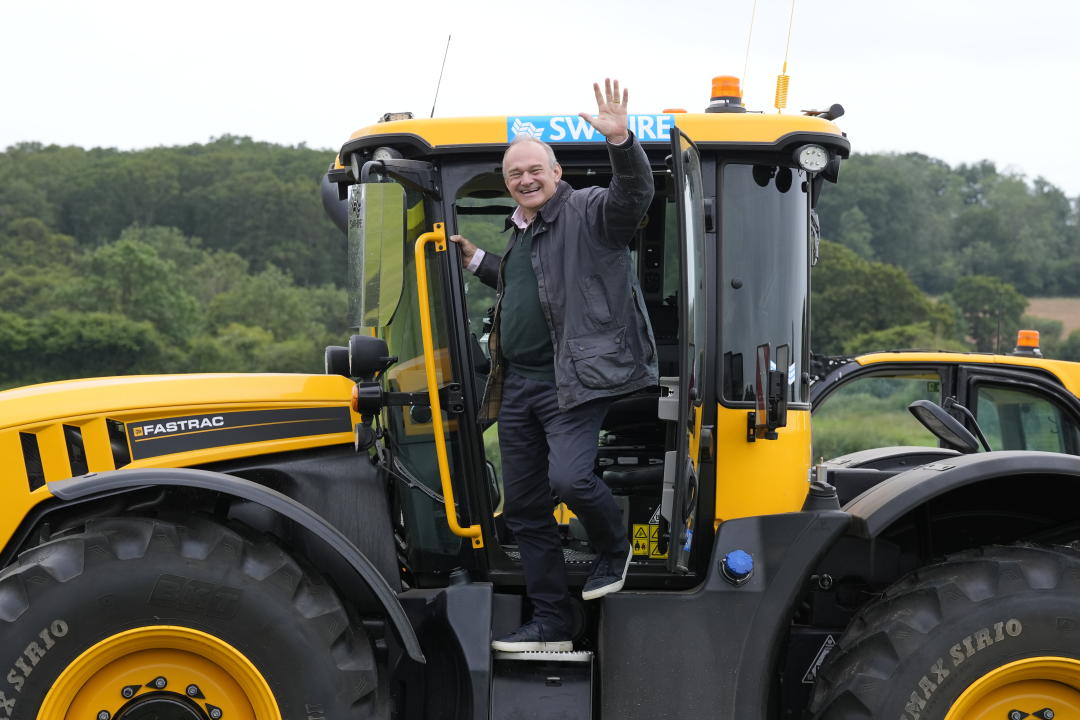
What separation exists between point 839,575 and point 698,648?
69cm

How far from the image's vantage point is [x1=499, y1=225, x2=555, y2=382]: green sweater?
4168mm

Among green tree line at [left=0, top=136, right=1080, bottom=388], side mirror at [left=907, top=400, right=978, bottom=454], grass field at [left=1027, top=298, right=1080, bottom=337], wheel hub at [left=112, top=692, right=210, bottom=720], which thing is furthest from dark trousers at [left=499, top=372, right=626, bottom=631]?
grass field at [left=1027, top=298, right=1080, bottom=337]

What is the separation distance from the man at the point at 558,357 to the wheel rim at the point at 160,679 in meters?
0.89

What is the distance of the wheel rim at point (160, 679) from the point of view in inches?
148

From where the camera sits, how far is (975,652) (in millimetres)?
3918

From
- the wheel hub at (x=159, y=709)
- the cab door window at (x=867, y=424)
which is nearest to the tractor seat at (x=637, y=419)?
the wheel hub at (x=159, y=709)

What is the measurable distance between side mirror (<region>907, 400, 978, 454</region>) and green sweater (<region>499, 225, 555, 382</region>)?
1.89 meters

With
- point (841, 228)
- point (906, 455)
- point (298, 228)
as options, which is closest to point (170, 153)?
point (298, 228)

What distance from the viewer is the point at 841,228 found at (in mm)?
49938

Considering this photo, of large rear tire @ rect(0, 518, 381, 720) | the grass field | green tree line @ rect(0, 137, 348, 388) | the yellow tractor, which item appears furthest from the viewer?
green tree line @ rect(0, 137, 348, 388)

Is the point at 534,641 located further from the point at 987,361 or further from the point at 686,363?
the point at 987,361

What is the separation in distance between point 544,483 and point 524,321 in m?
0.60

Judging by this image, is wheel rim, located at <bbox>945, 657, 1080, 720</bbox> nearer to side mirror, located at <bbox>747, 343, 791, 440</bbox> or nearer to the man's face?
side mirror, located at <bbox>747, 343, 791, 440</bbox>

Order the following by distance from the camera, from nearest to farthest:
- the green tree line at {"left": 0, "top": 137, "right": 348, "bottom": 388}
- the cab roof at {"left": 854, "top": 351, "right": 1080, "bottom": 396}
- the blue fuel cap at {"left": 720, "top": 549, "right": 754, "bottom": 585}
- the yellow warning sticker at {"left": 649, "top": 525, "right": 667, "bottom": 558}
A: 1. the blue fuel cap at {"left": 720, "top": 549, "right": 754, "bottom": 585}
2. the yellow warning sticker at {"left": 649, "top": 525, "right": 667, "bottom": 558}
3. the cab roof at {"left": 854, "top": 351, "right": 1080, "bottom": 396}
4. the green tree line at {"left": 0, "top": 137, "right": 348, "bottom": 388}
